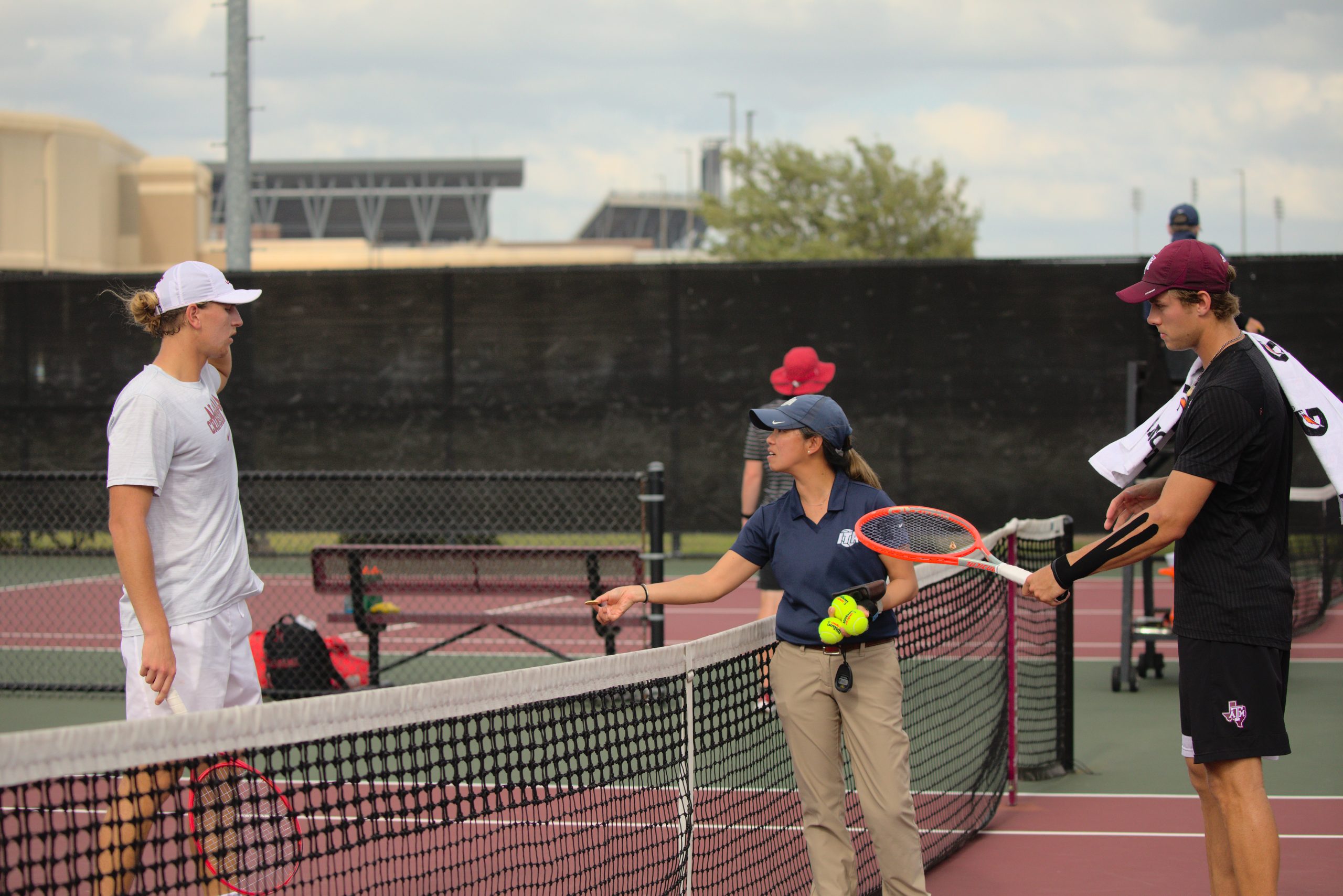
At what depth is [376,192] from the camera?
6381 cm

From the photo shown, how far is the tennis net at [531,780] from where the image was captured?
2514mm

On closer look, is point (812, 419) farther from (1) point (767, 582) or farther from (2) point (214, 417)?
(1) point (767, 582)

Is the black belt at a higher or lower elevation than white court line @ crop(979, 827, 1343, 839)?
higher

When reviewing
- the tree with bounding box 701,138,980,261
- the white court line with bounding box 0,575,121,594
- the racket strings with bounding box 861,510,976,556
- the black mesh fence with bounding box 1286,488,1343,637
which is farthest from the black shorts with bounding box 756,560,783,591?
the tree with bounding box 701,138,980,261

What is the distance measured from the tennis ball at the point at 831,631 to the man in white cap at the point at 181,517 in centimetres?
160

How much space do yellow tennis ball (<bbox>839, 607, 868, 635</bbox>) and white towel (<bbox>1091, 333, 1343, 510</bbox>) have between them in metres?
0.76

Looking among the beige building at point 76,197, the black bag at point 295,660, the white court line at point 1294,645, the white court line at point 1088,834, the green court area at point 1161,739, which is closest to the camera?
the white court line at point 1088,834

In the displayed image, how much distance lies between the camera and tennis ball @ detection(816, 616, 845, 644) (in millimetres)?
3420

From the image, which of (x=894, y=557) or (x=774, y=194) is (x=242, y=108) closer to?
(x=894, y=557)

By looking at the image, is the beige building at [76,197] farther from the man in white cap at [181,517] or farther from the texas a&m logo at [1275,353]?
the texas a&m logo at [1275,353]

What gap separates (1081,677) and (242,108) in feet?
35.0

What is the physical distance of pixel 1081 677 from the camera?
820cm

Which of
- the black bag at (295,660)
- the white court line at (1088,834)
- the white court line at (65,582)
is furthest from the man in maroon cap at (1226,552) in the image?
the white court line at (65,582)

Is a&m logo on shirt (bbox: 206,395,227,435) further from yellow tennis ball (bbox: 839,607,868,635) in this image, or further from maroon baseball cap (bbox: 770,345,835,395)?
maroon baseball cap (bbox: 770,345,835,395)
